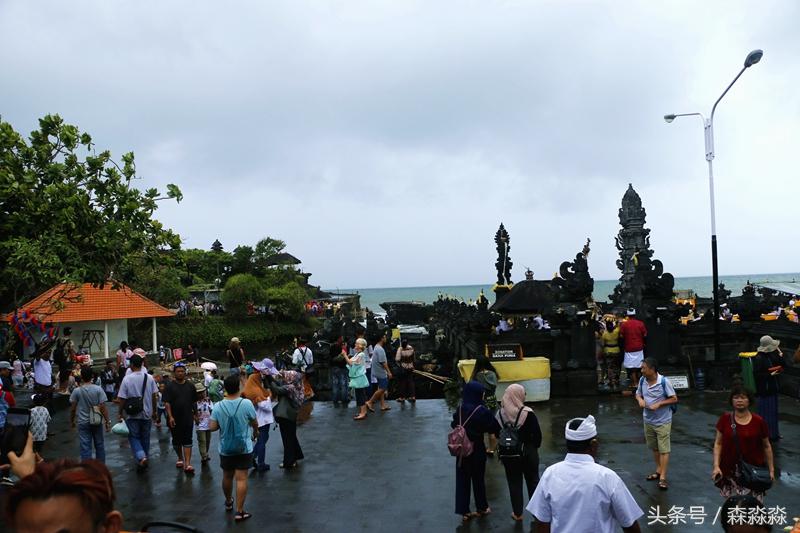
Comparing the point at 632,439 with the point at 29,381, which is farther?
the point at 29,381

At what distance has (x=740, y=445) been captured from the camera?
514cm

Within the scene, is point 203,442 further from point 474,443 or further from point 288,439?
point 474,443

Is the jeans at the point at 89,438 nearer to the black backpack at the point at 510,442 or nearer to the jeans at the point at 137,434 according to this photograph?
the jeans at the point at 137,434

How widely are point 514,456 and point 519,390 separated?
0.69 m

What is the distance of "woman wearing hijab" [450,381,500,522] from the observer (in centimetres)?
629

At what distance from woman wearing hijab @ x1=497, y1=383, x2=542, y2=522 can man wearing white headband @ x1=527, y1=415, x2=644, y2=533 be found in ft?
6.95

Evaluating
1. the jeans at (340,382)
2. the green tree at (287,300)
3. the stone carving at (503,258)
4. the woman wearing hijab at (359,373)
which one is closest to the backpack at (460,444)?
the woman wearing hijab at (359,373)

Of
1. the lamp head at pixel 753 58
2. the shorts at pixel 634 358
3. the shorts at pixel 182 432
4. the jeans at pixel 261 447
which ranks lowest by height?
the jeans at pixel 261 447

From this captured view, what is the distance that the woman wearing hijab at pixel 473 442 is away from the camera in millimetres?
6293

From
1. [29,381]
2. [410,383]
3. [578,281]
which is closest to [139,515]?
[410,383]

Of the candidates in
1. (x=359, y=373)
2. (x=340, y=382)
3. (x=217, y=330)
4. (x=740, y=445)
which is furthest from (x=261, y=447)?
(x=217, y=330)

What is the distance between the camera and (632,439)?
378 inches

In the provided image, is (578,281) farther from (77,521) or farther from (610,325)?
(77,521)

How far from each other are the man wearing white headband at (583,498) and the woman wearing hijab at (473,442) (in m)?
2.51
